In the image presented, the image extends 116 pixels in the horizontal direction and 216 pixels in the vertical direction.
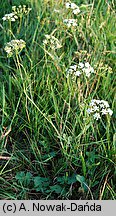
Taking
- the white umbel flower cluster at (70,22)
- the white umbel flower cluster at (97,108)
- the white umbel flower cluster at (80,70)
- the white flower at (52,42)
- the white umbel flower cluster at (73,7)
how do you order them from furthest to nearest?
1. the white umbel flower cluster at (73,7)
2. the white umbel flower cluster at (70,22)
3. the white flower at (52,42)
4. the white umbel flower cluster at (80,70)
5. the white umbel flower cluster at (97,108)

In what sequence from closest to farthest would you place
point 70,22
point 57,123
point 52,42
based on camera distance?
1. point 57,123
2. point 52,42
3. point 70,22

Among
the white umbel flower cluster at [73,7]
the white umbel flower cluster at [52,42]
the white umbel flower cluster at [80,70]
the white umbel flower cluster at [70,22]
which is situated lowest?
the white umbel flower cluster at [80,70]

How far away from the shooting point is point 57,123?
2.35 m

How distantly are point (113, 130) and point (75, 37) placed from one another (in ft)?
2.48

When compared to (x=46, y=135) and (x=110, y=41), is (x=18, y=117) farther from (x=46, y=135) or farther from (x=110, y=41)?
(x=110, y=41)

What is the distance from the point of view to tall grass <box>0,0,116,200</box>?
2.24 m

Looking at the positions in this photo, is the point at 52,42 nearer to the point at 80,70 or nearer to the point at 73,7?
the point at 80,70

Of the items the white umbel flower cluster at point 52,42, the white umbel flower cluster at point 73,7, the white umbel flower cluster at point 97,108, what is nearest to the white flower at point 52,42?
the white umbel flower cluster at point 52,42

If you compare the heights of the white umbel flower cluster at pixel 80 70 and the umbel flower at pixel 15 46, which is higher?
the umbel flower at pixel 15 46

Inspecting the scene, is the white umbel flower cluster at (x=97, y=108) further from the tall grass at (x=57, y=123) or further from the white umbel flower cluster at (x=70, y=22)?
the white umbel flower cluster at (x=70, y=22)

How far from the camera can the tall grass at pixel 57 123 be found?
2.24 metres

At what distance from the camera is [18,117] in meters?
2.53

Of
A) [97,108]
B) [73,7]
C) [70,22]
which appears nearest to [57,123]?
[97,108]

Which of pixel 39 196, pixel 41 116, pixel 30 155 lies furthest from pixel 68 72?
pixel 39 196
